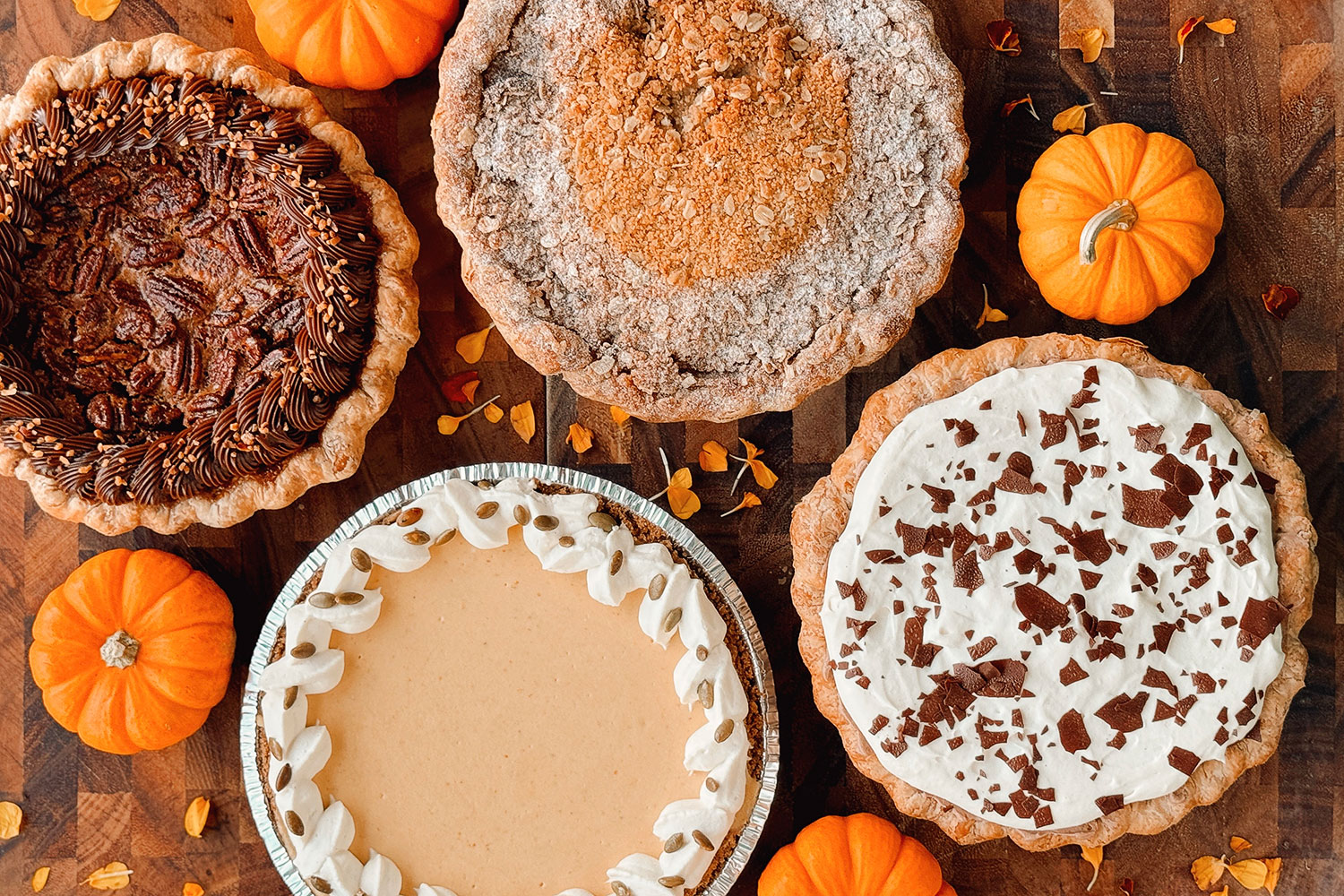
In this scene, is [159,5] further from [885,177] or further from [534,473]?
[885,177]

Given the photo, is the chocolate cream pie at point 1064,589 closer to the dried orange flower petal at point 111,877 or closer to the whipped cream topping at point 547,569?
the whipped cream topping at point 547,569

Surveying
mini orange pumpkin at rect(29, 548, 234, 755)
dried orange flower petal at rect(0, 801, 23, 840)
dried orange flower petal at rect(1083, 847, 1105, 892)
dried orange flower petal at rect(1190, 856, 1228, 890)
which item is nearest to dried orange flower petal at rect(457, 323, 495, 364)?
mini orange pumpkin at rect(29, 548, 234, 755)

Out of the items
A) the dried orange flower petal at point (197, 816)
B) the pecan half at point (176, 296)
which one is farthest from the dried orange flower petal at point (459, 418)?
the dried orange flower petal at point (197, 816)

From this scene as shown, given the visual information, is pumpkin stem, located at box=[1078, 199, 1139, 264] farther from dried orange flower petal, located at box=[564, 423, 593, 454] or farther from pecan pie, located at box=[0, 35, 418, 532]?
pecan pie, located at box=[0, 35, 418, 532]

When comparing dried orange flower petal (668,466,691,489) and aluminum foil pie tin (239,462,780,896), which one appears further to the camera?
dried orange flower petal (668,466,691,489)

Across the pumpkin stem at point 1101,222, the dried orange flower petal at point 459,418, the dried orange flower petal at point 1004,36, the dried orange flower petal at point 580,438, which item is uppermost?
the dried orange flower petal at point 1004,36

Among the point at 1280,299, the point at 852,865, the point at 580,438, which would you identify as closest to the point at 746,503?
the point at 580,438
